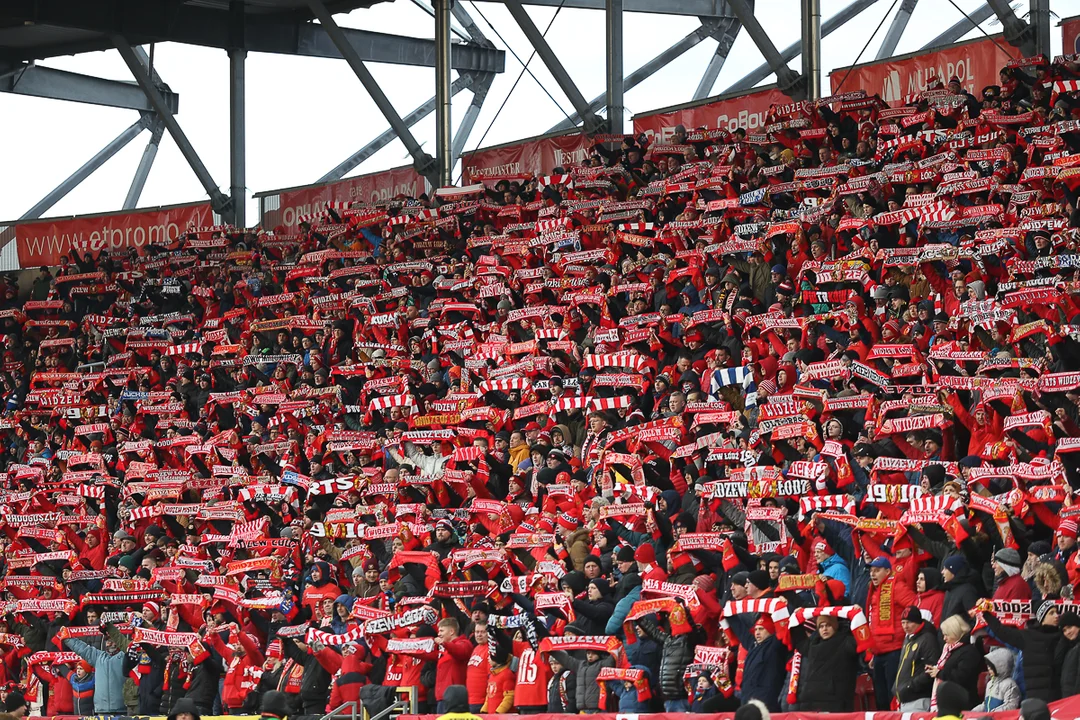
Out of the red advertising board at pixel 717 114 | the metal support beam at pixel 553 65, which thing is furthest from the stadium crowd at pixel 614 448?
the metal support beam at pixel 553 65

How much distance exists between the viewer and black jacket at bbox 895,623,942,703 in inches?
411

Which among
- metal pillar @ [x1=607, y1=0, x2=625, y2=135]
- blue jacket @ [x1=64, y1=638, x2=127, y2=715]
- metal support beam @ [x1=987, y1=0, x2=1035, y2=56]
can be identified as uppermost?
metal pillar @ [x1=607, y1=0, x2=625, y2=135]

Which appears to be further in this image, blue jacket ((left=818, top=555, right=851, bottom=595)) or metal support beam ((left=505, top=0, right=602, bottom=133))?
metal support beam ((left=505, top=0, right=602, bottom=133))

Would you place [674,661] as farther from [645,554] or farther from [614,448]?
[614,448]

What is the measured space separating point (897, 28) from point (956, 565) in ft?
55.0

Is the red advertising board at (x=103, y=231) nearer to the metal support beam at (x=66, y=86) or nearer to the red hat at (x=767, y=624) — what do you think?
the metal support beam at (x=66, y=86)

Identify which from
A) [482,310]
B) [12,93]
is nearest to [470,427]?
[482,310]

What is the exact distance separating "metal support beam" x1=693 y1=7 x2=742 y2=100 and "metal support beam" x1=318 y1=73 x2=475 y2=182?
549 cm

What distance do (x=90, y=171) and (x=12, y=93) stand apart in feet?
7.33

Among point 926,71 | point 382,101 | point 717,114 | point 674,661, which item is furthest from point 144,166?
point 674,661

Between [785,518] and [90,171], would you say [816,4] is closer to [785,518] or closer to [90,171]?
[785,518]

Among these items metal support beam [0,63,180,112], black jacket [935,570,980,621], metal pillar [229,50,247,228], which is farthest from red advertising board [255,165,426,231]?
black jacket [935,570,980,621]

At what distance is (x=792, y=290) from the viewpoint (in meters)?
17.6

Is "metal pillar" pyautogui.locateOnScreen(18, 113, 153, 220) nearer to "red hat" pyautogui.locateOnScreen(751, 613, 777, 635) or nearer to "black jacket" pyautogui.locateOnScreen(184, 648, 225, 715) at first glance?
"black jacket" pyautogui.locateOnScreen(184, 648, 225, 715)
